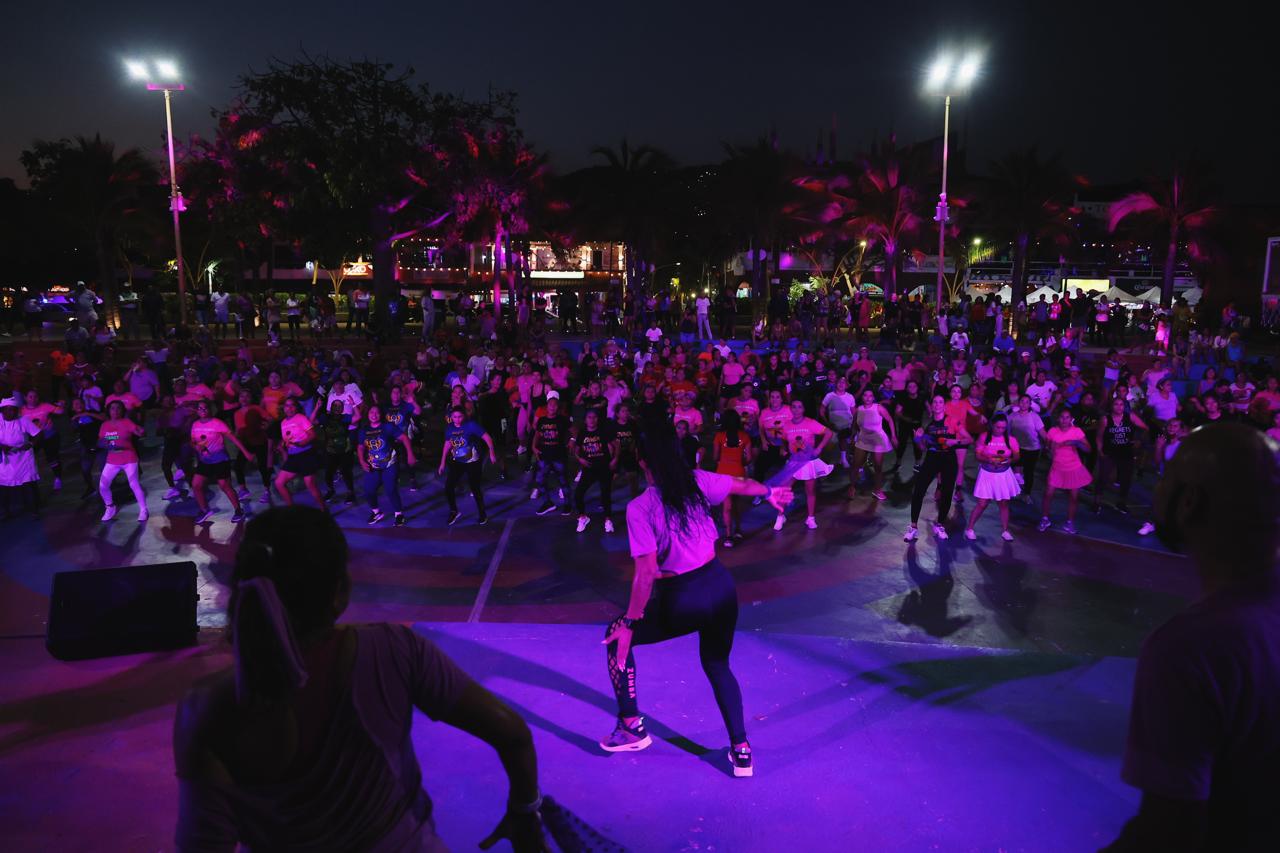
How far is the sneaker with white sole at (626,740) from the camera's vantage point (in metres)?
4.51

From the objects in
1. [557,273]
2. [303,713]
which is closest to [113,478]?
[303,713]

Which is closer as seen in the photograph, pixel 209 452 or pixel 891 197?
pixel 209 452

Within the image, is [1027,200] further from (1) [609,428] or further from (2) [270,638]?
(2) [270,638]

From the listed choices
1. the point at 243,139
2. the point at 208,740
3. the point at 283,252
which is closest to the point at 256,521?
the point at 208,740

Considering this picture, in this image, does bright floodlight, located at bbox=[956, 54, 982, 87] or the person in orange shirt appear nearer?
the person in orange shirt

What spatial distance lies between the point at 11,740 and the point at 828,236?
3717 cm

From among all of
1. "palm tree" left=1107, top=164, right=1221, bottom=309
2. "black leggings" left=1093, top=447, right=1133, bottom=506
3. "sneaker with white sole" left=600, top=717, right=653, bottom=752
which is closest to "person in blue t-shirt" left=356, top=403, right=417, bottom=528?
"sneaker with white sole" left=600, top=717, right=653, bottom=752

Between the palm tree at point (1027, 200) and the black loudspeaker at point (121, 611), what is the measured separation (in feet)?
108

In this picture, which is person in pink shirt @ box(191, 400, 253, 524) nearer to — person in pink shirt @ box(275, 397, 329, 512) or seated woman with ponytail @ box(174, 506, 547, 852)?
person in pink shirt @ box(275, 397, 329, 512)

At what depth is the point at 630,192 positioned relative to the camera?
34094 mm

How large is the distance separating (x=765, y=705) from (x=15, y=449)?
10.2 metres

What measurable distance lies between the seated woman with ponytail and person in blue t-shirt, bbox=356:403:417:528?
8731 mm

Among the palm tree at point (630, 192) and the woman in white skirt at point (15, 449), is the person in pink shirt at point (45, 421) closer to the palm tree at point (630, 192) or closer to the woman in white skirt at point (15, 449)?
the woman in white skirt at point (15, 449)

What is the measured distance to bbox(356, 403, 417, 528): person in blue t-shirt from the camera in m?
10.3
